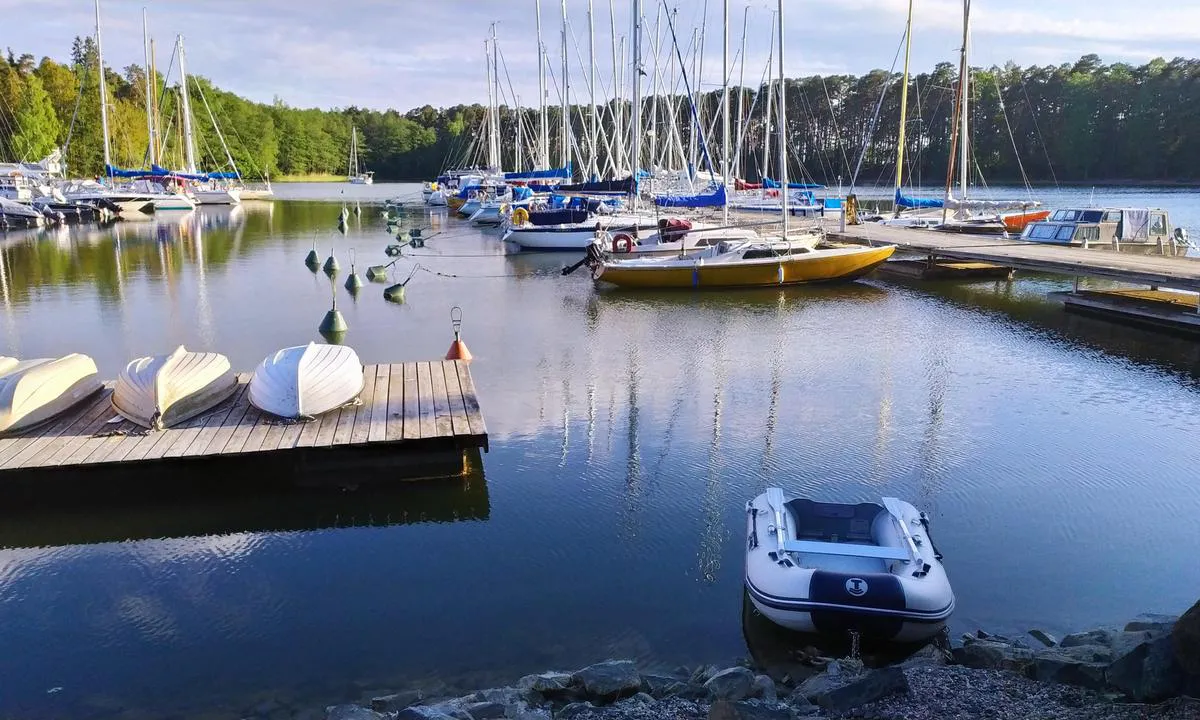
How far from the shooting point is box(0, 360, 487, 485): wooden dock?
30.8ft

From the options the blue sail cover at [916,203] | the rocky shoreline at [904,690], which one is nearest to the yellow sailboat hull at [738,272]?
the rocky shoreline at [904,690]

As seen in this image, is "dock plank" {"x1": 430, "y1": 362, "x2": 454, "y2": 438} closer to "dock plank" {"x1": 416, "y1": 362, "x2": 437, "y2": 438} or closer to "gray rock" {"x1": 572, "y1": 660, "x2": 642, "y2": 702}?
"dock plank" {"x1": 416, "y1": 362, "x2": 437, "y2": 438}

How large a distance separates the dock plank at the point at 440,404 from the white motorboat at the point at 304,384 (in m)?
1.01

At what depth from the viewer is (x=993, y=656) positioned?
6148 mm

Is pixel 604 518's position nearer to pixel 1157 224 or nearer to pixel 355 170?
pixel 1157 224

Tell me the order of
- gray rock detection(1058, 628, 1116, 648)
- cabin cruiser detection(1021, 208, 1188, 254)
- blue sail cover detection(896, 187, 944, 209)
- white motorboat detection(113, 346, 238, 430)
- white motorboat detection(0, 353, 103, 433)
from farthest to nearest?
blue sail cover detection(896, 187, 944, 209) < cabin cruiser detection(1021, 208, 1188, 254) < white motorboat detection(113, 346, 238, 430) < white motorboat detection(0, 353, 103, 433) < gray rock detection(1058, 628, 1116, 648)

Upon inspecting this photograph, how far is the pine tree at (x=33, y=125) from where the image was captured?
3088 inches

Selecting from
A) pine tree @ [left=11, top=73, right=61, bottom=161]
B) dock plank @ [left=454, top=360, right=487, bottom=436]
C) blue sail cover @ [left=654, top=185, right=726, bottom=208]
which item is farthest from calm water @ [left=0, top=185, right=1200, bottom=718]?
pine tree @ [left=11, top=73, right=61, bottom=161]

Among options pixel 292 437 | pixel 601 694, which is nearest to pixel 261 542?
pixel 292 437

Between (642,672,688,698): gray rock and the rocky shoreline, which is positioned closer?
the rocky shoreline

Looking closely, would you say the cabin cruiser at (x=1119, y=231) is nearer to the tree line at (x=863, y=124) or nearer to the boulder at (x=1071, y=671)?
the boulder at (x=1071, y=671)

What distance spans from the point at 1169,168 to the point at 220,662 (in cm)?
10500

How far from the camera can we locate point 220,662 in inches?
262

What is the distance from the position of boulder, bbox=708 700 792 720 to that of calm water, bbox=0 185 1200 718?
4.02 feet
